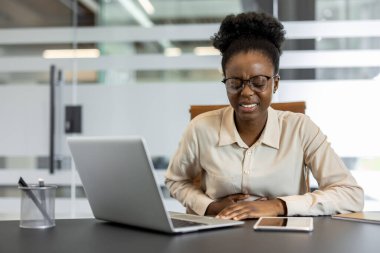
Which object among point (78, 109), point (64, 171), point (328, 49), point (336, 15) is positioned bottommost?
point (64, 171)

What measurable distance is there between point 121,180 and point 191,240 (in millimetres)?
225

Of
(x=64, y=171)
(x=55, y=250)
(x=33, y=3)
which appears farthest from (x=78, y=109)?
(x=55, y=250)

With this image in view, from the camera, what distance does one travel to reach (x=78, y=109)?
3.77 meters

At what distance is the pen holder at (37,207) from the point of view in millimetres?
1275

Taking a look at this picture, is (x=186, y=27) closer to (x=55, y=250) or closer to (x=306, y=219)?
(x=306, y=219)

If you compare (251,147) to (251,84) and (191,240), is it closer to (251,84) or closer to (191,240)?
(251,84)

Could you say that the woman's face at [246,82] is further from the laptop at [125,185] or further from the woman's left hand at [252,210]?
the laptop at [125,185]

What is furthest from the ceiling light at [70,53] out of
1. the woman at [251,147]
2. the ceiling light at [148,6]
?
the woman at [251,147]

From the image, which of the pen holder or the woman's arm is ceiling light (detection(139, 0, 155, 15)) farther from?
the pen holder

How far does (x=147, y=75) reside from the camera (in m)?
3.71

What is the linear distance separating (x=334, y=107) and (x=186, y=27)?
110cm

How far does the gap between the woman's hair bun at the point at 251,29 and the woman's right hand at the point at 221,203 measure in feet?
1.62

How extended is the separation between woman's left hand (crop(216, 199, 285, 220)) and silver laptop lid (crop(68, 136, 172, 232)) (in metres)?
0.27

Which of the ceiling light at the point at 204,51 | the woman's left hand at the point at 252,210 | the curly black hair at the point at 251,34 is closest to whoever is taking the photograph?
the woman's left hand at the point at 252,210
